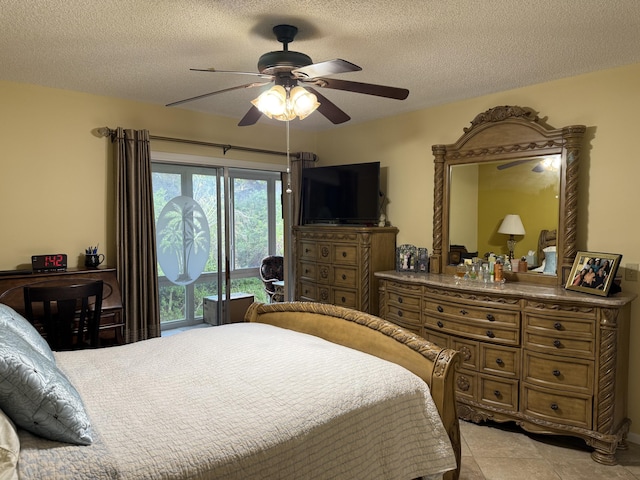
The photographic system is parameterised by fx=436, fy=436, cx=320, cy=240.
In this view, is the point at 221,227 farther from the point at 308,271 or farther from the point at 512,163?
the point at 512,163

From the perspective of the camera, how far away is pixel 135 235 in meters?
3.84

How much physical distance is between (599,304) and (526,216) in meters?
0.99

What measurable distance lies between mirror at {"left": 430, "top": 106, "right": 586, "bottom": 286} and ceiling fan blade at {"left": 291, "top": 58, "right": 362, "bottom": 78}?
76.7 inches

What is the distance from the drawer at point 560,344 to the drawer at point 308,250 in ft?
7.47

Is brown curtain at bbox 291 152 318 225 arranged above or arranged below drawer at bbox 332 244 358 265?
above

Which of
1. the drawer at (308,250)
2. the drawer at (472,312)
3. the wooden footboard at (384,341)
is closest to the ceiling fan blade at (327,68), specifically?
the wooden footboard at (384,341)

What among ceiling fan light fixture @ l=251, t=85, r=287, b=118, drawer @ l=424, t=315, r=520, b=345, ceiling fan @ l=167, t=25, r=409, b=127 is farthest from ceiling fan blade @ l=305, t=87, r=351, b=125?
drawer @ l=424, t=315, r=520, b=345

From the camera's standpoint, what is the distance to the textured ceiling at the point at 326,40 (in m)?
2.19

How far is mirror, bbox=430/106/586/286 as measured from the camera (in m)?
3.23

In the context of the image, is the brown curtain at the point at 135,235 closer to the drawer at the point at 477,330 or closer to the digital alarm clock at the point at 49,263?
the digital alarm clock at the point at 49,263

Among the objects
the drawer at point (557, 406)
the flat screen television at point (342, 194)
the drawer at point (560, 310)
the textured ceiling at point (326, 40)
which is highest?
the textured ceiling at point (326, 40)

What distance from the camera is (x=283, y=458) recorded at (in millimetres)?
1409

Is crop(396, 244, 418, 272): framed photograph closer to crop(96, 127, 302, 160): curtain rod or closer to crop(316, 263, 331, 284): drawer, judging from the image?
crop(316, 263, 331, 284): drawer

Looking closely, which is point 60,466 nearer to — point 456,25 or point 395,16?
point 395,16
